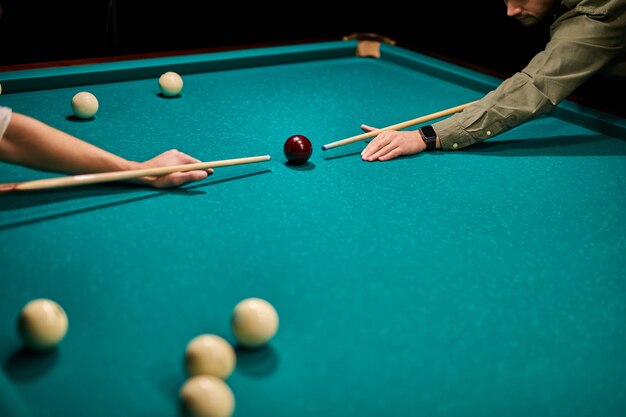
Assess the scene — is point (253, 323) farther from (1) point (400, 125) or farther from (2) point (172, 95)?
(2) point (172, 95)

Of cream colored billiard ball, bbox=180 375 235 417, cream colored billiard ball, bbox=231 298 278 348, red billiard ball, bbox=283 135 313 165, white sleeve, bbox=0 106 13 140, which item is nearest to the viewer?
cream colored billiard ball, bbox=180 375 235 417

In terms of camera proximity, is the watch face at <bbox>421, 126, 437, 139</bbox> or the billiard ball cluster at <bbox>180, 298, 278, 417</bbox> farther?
the watch face at <bbox>421, 126, 437, 139</bbox>

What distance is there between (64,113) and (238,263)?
4.63ft

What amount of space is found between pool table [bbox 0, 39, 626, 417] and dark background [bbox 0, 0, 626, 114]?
Result: 1.45 metres

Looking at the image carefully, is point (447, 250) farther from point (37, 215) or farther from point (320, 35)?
point (320, 35)

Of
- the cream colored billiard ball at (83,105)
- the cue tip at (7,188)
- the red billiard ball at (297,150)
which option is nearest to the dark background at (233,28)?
the cream colored billiard ball at (83,105)

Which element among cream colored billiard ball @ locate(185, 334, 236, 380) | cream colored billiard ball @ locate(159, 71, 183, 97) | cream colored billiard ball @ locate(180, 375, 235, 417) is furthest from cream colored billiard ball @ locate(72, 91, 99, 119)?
cream colored billiard ball @ locate(180, 375, 235, 417)

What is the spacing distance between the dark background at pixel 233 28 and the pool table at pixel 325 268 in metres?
1.45

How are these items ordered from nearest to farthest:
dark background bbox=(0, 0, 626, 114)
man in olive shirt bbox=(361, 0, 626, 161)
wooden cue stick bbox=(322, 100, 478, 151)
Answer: wooden cue stick bbox=(322, 100, 478, 151)
man in olive shirt bbox=(361, 0, 626, 161)
dark background bbox=(0, 0, 626, 114)

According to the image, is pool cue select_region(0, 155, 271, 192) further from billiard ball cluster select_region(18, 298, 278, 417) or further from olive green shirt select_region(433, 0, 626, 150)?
olive green shirt select_region(433, 0, 626, 150)

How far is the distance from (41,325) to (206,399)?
41 cm

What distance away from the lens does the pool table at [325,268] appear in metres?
1.28

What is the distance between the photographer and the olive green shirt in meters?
2.68

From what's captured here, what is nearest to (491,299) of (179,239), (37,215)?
(179,239)
